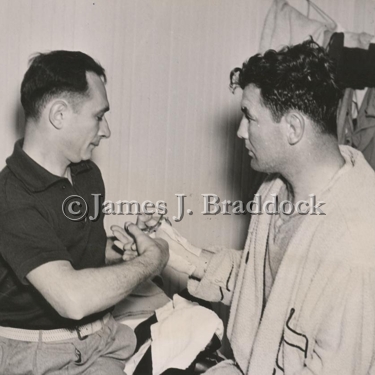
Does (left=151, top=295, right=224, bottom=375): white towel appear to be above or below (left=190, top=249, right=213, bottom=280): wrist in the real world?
below

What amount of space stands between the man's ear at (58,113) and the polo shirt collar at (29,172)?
0.11 m

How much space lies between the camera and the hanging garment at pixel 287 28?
2186mm

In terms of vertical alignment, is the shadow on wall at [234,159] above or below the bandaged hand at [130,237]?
above

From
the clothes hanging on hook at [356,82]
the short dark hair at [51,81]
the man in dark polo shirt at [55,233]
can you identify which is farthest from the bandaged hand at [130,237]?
the clothes hanging on hook at [356,82]

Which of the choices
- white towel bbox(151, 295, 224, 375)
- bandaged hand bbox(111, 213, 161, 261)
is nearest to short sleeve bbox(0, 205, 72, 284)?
bandaged hand bbox(111, 213, 161, 261)

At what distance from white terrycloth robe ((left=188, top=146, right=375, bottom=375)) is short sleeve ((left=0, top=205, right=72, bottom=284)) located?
0.59 m

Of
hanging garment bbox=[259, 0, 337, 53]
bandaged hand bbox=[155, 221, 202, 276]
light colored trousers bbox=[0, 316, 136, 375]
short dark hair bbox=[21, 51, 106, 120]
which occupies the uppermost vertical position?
hanging garment bbox=[259, 0, 337, 53]

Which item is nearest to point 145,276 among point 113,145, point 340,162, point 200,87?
point 340,162

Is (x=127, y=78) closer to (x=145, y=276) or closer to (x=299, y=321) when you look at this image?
(x=145, y=276)

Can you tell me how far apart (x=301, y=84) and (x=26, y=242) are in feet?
2.72

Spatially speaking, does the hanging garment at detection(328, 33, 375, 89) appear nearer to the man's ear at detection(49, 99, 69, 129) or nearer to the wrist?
the wrist

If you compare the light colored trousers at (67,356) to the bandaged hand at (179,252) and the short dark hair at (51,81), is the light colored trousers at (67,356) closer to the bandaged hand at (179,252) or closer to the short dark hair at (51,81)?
the bandaged hand at (179,252)

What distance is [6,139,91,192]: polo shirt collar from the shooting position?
1384 mm

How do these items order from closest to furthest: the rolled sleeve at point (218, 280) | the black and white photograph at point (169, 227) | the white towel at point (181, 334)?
1. the black and white photograph at point (169, 227)
2. the white towel at point (181, 334)
3. the rolled sleeve at point (218, 280)
